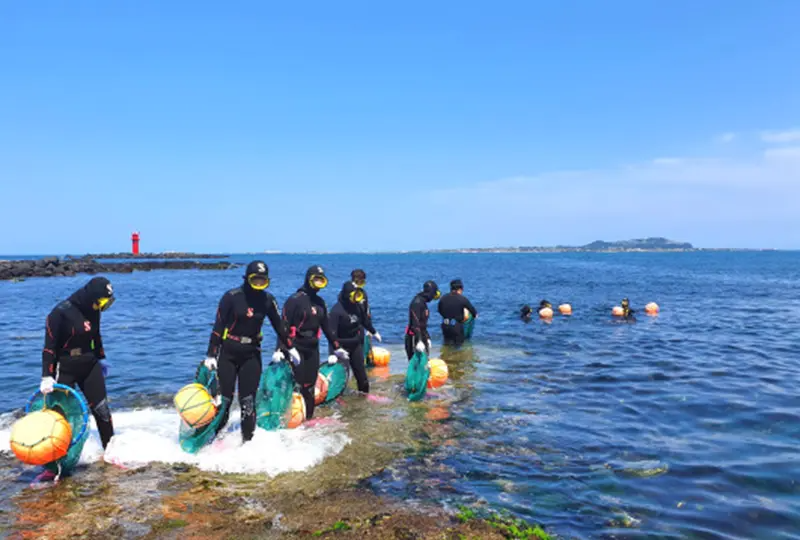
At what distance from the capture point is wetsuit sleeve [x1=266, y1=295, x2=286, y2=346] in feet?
25.9

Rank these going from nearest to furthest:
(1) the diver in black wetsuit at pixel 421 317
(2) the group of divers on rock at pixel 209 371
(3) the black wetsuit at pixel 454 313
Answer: (2) the group of divers on rock at pixel 209 371, (1) the diver in black wetsuit at pixel 421 317, (3) the black wetsuit at pixel 454 313

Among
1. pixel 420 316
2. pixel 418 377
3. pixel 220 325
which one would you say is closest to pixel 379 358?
pixel 420 316

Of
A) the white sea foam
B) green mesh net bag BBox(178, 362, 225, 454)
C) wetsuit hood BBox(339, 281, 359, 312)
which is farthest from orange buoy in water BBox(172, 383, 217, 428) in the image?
wetsuit hood BBox(339, 281, 359, 312)

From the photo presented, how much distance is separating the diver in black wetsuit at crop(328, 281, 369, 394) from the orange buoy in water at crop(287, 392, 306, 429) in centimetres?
163

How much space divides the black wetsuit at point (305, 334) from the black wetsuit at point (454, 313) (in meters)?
7.03

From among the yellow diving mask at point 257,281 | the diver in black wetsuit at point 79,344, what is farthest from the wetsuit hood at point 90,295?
the yellow diving mask at point 257,281

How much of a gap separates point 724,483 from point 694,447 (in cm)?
137

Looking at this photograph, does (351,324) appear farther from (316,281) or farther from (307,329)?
(316,281)

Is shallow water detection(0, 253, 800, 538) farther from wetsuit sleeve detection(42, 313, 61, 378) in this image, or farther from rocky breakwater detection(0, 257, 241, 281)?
rocky breakwater detection(0, 257, 241, 281)

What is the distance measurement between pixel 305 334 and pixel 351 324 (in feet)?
5.58

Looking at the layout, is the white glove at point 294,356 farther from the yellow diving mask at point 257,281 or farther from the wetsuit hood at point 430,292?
the wetsuit hood at point 430,292

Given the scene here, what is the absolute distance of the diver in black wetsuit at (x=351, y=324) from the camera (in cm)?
1067

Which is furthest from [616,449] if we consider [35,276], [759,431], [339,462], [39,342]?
[35,276]

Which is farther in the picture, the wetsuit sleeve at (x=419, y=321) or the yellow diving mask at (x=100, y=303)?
the wetsuit sleeve at (x=419, y=321)
